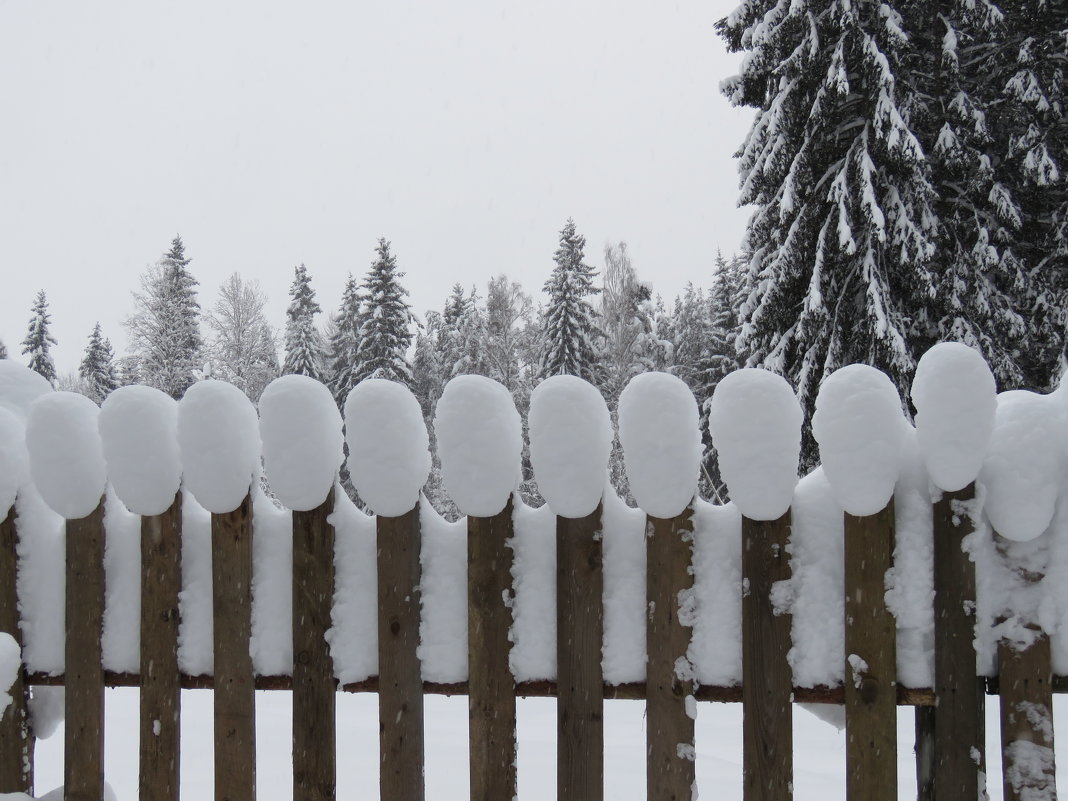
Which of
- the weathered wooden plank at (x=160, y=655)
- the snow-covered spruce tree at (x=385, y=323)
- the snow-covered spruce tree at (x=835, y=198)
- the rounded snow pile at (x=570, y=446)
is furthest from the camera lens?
the snow-covered spruce tree at (x=385, y=323)

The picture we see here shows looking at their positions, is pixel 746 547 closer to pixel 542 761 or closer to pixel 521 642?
pixel 521 642

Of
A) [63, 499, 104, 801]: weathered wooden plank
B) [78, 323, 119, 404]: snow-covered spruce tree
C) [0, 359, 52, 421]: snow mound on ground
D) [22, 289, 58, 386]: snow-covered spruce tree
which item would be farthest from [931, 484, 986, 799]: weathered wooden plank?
[22, 289, 58, 386]: snow-covered spruce tree

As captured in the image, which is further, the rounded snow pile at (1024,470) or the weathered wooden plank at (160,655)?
the weathered wooden plank at (160,655)

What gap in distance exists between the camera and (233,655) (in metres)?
1.88

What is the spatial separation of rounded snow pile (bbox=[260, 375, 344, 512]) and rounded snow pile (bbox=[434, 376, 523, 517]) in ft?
0.97

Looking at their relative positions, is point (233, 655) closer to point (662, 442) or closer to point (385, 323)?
point (662, 442)

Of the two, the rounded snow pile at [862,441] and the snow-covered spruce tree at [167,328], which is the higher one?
the snow-covered spruce tree at [167,328]

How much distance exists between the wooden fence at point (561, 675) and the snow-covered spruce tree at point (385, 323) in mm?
22714

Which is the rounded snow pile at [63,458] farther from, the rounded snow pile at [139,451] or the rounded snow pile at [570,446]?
the rounded snow pile at [570,446]

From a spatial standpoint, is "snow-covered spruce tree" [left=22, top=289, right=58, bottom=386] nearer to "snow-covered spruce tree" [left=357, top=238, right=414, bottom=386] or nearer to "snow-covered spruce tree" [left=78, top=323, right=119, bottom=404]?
"snow-covered spruce tree" [left=78, top=323, right=119, bottom=404]

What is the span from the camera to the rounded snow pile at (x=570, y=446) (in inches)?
67.3

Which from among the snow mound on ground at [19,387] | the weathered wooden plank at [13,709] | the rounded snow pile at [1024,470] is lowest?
the weathered wooden plank at [13,709]

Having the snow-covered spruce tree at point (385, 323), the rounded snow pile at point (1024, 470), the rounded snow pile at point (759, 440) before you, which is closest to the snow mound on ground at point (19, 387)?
the rounded snow pile at point (759, 440)

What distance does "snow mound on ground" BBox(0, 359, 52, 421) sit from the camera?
7.58 ft
